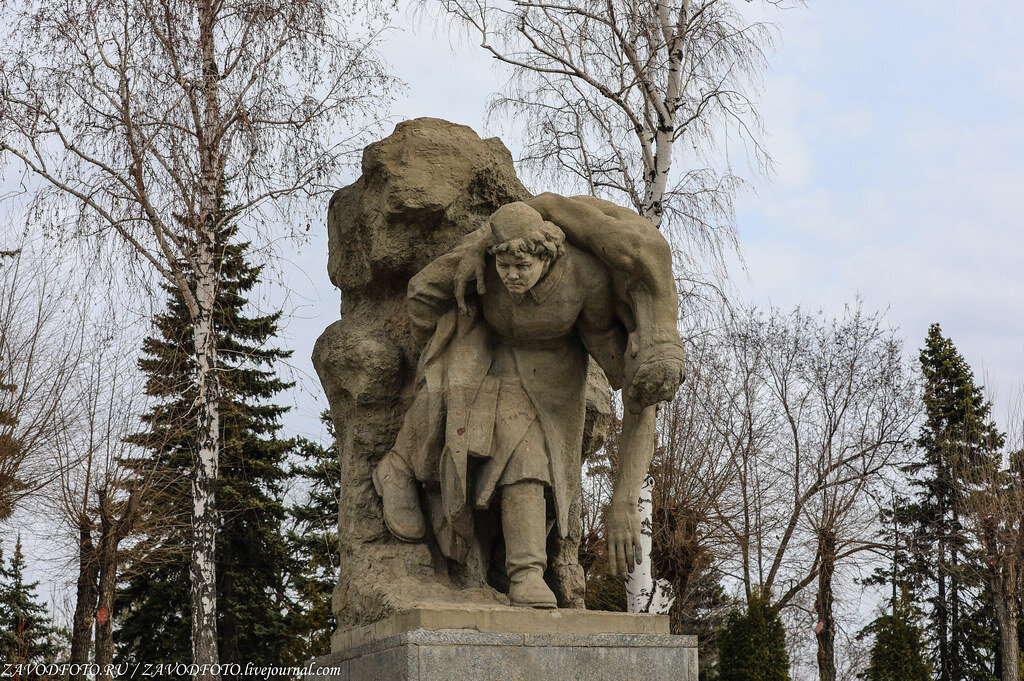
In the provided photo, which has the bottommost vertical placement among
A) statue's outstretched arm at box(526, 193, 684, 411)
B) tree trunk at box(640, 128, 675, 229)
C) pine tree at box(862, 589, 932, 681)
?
pine tree at box(862, 589, 932, 681)

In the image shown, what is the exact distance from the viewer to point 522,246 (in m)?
4.36

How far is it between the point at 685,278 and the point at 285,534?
973 cm

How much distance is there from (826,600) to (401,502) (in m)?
16.1

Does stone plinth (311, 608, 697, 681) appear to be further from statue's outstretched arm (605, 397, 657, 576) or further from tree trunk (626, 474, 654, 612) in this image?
tree trunk (626, 474, 654, 612)

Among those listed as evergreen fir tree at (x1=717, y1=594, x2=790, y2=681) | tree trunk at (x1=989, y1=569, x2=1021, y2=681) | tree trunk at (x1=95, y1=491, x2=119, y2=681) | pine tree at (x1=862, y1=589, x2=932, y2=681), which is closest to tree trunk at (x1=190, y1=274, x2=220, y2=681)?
tree trunk at (x1=95, y1=491, x2=119, y2=681)

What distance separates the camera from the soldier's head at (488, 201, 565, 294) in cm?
438

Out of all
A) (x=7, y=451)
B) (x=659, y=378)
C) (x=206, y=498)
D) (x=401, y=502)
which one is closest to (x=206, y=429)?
(x=206, y=498)

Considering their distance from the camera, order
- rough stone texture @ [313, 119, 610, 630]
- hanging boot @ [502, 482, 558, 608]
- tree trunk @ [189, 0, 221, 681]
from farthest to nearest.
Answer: tree trunk @ [189, 0, 221, 681]
rough stone texture @ [313, 119, 610, 630]
hanging boot @ [502, 482, 558, 608]

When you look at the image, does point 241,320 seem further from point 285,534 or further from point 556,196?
point 556,196

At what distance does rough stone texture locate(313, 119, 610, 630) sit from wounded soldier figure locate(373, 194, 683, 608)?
0.18 meters

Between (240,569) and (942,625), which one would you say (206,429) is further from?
(942,625)

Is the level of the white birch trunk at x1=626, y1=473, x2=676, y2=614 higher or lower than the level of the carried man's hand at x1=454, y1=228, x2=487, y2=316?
lower

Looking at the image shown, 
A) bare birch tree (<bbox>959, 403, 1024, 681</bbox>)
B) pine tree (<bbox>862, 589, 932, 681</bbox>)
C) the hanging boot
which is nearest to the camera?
the hanging boot

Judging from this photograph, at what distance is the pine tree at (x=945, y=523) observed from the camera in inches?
809
